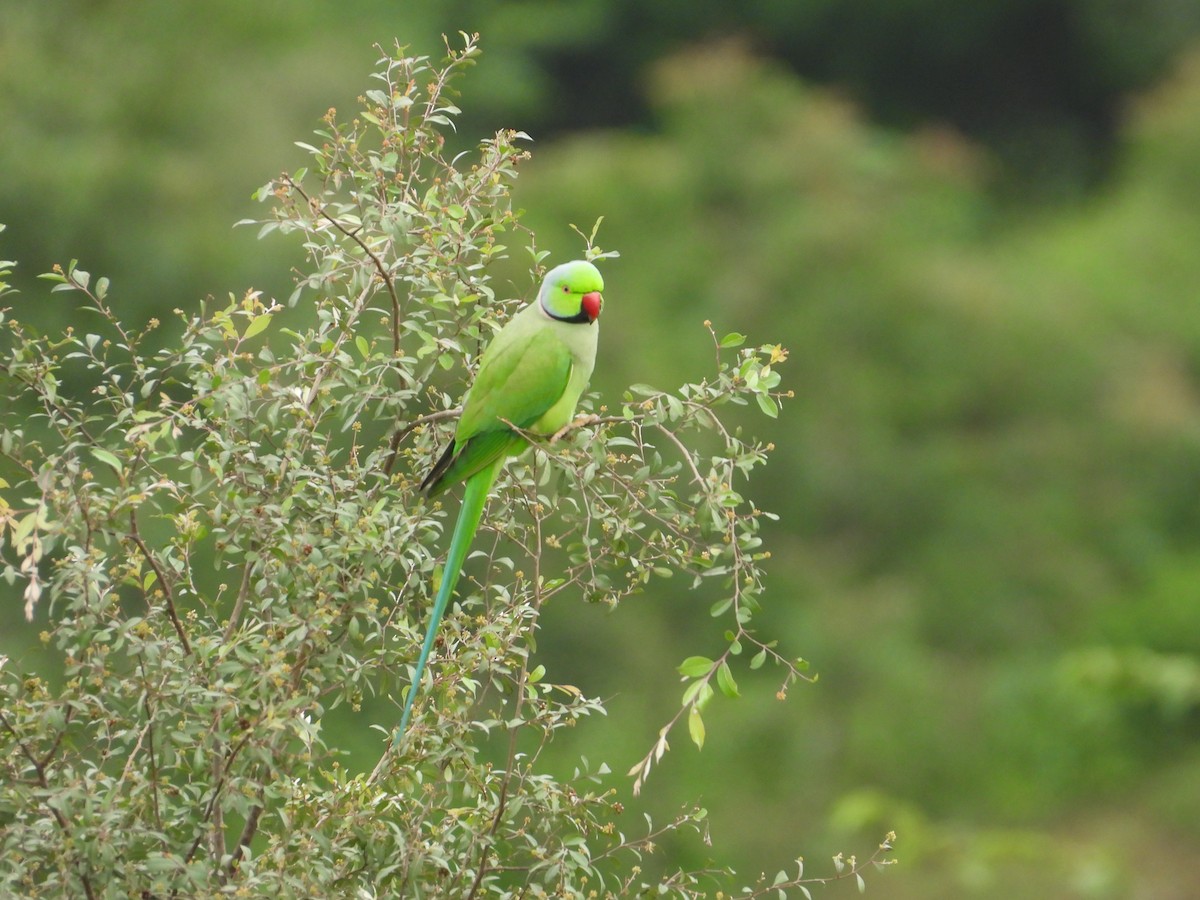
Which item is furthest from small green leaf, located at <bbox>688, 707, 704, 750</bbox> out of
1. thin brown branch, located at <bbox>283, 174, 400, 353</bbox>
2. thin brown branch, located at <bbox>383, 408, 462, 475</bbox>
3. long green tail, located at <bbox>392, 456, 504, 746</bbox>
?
thin brown branch, located at <bbox>283, 174, 400, 353</bbox>

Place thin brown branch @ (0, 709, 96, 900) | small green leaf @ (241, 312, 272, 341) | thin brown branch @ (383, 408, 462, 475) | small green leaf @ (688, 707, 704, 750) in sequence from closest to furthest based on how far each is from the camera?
1. thin brown branch @ (0, 709, 96, 900)
2. small green leaf @ (688, 707, 704, 750)
3. small green leaf @ (241, 312, 272, 341)
4. thin brown branch @ (383, 408, 462, 475)

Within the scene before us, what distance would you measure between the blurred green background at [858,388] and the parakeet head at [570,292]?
143 inches

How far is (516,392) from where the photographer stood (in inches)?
132

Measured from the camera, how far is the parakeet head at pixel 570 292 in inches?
139

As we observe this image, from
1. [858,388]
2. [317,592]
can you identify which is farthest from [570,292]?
[858,388]

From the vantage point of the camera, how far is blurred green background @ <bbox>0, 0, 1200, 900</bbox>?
892 cm

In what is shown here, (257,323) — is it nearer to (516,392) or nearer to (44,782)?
(516,392)

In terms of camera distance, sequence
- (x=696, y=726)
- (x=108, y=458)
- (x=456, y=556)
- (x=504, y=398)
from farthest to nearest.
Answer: (x=504, y=398) → (x=456, y=556) → (x=696, y=726) → (x=108, y=458)

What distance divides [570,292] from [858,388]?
900 centimetres

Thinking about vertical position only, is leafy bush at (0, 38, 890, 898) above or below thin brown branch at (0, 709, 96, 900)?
above

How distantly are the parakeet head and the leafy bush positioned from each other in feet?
0.71

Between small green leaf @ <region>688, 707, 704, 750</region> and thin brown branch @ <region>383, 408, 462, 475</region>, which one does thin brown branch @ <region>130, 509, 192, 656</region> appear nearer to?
thin brown branch @ <region>383, 408, 462, 475</region>

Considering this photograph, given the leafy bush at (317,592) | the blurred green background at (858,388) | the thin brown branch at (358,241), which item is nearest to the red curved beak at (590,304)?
the leafy bush at (317,592)

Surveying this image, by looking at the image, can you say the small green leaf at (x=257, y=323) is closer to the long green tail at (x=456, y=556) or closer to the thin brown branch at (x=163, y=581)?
the thin brown branch at (x=163, y=581)
